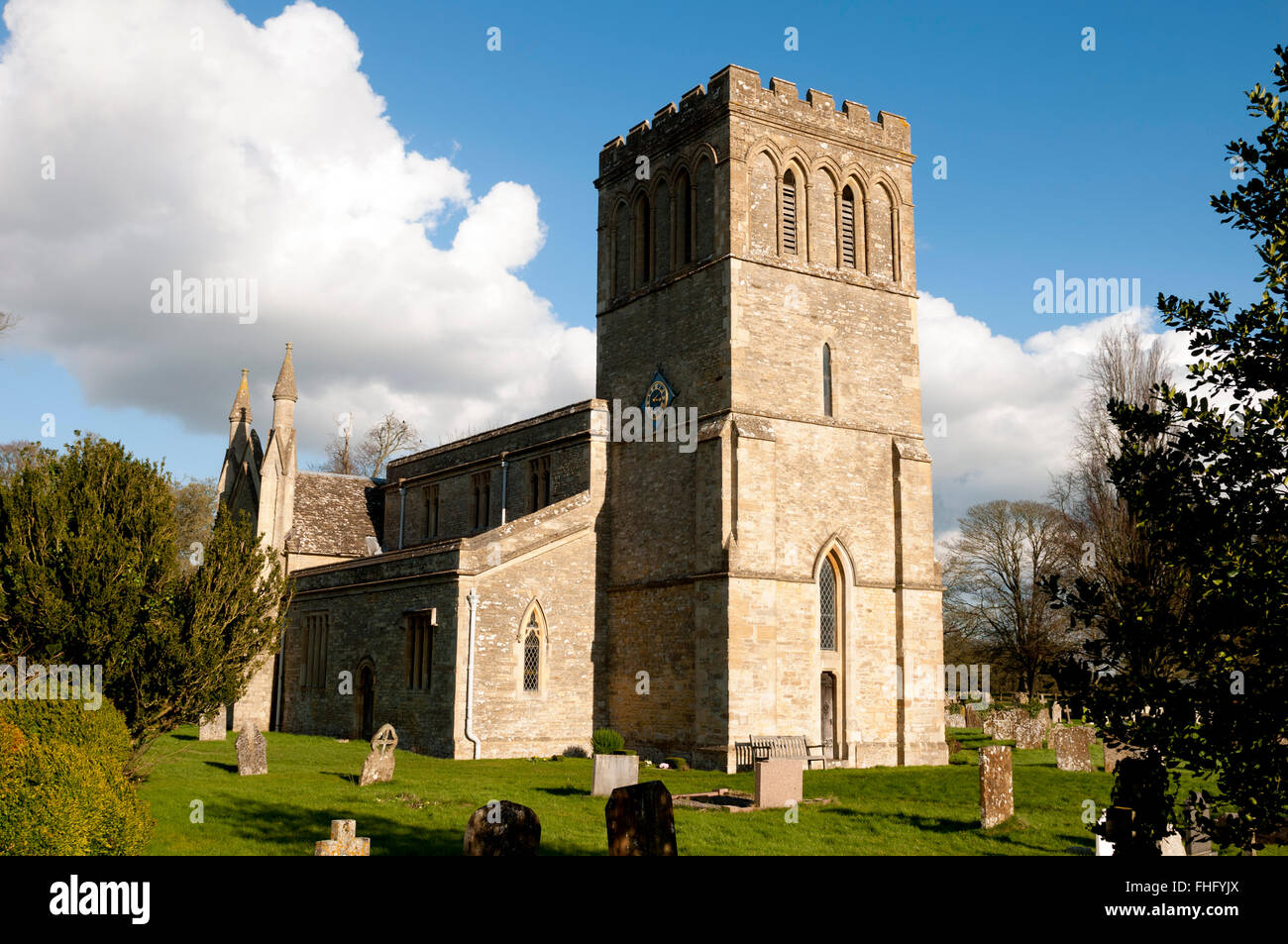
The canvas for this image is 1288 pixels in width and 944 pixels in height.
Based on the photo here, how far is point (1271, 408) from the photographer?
709 centimetres

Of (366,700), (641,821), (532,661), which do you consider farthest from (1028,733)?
(641,821)

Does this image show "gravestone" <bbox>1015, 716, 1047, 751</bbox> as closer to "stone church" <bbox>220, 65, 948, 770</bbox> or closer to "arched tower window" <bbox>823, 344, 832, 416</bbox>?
"stone church" <bbox>220, 65, 948, 770</bbox>

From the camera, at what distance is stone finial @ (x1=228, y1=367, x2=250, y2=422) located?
4272 cm

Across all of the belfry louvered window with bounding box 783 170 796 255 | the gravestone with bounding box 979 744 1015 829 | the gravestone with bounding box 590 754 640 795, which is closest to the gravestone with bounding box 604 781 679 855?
the gravestone with bounding box 979 744 1015 829

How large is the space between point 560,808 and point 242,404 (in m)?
31.3

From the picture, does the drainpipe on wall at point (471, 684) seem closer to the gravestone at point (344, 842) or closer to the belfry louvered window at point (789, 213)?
the belfry louvered window at point (789, 213)

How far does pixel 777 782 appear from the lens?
58.5 ft

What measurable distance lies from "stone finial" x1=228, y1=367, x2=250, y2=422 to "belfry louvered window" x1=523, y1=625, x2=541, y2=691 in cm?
2046

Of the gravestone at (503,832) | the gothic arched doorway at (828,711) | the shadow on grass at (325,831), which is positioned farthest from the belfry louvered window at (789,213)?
the gravestone at (503,832)

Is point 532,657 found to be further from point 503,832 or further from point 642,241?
point 503,832

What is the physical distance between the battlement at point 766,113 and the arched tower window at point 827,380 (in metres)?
Answer: 6.33
